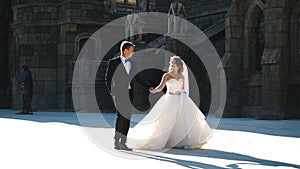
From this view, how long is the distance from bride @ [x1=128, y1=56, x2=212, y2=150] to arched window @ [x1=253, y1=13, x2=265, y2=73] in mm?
9917

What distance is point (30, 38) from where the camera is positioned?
2684 centimetres

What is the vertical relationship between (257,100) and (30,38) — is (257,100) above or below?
below

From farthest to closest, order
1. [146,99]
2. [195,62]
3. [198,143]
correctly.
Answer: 1. [146,99]
2. [195,62]
3. [198,143]

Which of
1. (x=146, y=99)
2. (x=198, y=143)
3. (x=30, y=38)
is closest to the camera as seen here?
(x=198, y=143)

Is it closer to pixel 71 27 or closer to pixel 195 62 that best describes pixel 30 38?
pixel 71 27

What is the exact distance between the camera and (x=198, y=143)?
935 centimetres

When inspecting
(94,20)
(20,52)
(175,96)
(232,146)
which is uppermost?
(94,20)

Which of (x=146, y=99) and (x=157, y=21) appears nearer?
(x=146, y=99)

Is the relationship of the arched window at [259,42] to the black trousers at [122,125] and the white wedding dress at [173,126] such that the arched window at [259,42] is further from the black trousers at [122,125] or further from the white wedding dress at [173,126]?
the black trousers at [122,125]

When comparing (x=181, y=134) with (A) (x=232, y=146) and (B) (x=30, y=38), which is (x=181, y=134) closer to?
(A) (x=232, y=146)

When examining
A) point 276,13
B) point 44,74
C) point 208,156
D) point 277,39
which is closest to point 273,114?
point 277,39

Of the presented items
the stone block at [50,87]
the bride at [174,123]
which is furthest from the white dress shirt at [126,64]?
the stone block at [50,87]

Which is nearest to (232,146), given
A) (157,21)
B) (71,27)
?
(71,27)

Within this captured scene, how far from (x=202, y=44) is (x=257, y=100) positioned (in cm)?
560
